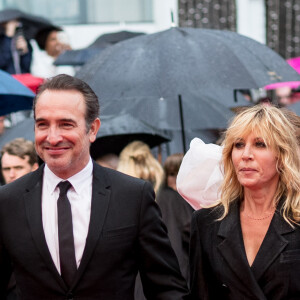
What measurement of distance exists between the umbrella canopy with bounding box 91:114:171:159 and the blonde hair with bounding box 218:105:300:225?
12.3 ft

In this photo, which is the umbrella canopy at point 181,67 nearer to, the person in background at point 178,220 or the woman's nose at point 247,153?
the person in background at point 178,220

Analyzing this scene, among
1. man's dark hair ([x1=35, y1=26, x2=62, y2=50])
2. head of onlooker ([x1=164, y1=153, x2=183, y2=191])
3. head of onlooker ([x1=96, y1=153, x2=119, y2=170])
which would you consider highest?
man's dark hair ([x1=35, y1=26, x2=62, y2=50])

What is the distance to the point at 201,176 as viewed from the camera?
211 inches

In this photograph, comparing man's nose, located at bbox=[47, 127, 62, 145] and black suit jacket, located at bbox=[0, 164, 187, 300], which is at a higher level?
man's nose, located at bbox=[47, 127, 62, 145]

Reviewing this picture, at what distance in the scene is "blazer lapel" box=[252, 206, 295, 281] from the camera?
4.52m

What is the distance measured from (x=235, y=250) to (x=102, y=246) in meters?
0.76

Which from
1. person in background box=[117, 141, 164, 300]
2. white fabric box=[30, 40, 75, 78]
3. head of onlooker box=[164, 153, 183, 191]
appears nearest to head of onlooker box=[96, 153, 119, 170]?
person in background box=[117, 141, 164, 300]

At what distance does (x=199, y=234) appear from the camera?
4.84 metres

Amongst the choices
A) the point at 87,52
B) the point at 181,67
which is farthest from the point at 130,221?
the point at 87,52

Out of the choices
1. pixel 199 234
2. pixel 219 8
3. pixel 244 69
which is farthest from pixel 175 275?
pixel 219 8

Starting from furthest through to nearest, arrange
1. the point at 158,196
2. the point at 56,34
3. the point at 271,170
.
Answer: the point at 56,34, the point at 158,196, the point at 271,170

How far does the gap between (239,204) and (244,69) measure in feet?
8.23

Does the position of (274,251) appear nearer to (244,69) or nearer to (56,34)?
(244,69)

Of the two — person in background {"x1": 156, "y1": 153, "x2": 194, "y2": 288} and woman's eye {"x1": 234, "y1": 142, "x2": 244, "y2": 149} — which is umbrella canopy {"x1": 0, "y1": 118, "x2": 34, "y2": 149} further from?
woman's eye {"x1": 234, "y1": 142, "x2": 244, "y2": 149}
